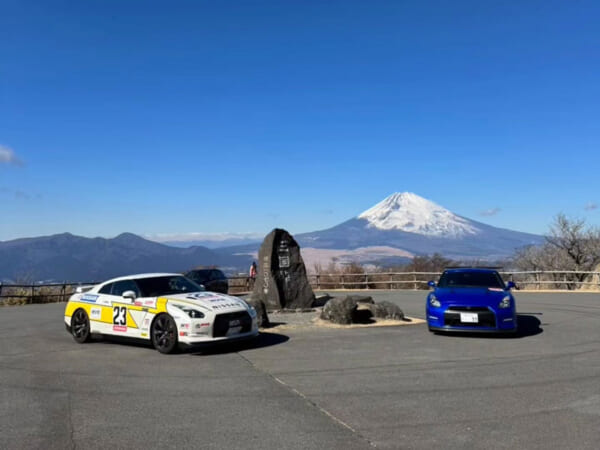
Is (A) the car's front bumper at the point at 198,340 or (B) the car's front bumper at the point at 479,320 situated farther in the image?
(B) the car's front bumper at the point at 479,320

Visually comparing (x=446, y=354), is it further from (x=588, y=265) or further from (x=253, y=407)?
(x=588, y=265)

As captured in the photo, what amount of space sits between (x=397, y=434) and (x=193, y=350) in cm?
558

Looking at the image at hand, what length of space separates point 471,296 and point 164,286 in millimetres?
6357

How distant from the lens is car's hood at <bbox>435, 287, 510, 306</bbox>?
436 inches

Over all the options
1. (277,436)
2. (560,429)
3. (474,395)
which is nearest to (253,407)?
(277,436)

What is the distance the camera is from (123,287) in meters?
10.9

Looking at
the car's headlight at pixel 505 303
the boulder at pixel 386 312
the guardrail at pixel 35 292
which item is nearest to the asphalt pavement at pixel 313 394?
the car's headlight at pixel 505 303

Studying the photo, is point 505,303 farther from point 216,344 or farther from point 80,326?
point 80,326

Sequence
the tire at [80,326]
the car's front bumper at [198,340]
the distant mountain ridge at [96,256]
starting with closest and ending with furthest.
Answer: the car's front bumper at [198,340], the tire at [80,326], the distant mountain ridge at [96,256]

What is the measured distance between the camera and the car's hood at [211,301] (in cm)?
984

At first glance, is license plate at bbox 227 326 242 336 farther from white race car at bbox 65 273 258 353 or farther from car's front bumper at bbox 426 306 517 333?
car's front bumper at bbox 426 306 517 333

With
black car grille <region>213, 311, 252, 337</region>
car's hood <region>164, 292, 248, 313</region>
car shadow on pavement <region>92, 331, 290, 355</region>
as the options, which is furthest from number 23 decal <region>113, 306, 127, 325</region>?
black car grille <region>213, 311, 252, 337</region>

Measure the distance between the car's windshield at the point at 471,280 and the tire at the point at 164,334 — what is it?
20.9 feet

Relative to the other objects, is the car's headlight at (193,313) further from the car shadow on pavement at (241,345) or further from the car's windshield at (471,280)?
the car's windshield at (471,280)
